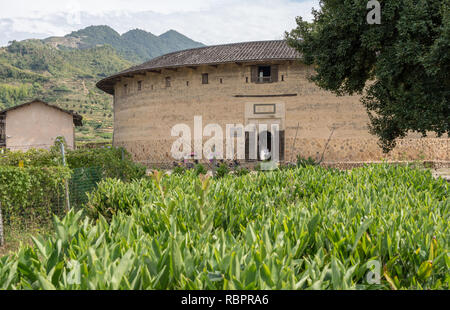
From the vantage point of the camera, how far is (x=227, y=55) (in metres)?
25.3

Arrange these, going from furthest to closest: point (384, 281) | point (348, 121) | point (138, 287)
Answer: point (348, 121)
point (384, 281)
point (138, 287)

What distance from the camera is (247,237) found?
2658 mm

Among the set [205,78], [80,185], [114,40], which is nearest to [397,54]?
[80,185]

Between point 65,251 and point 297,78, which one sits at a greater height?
point 297,78

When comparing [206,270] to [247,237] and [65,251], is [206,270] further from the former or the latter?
[65,251]

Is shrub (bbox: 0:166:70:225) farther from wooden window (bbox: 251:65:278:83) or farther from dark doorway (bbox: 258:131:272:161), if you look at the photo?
wooden window (bbox: 251:65:278:83)

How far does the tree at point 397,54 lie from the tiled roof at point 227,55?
35.2ft

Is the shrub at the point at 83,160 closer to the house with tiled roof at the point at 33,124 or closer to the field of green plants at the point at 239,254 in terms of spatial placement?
the field of green plants at the point at 239,254

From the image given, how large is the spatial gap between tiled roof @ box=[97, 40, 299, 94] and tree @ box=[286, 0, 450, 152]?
1072 centimetres

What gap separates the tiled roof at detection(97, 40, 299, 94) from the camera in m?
24.1

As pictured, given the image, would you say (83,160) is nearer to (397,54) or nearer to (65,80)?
(397,54)

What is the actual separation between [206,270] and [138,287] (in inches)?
14.5

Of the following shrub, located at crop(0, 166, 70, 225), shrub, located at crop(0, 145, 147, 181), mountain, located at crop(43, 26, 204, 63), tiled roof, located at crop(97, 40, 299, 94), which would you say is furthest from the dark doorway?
mountain, located at crop(43, 26, 204, 63)

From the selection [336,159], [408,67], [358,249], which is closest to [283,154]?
[336,159]
